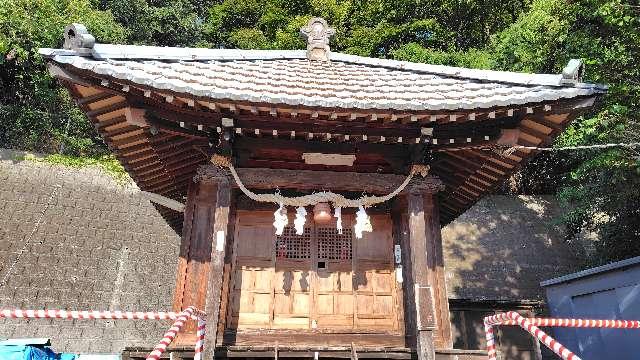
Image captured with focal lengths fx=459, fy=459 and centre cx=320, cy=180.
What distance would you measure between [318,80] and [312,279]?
130 inches

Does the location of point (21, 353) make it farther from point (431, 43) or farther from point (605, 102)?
point (431, 43)

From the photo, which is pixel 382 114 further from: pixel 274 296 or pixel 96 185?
pixel 96 185

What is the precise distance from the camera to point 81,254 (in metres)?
17.2

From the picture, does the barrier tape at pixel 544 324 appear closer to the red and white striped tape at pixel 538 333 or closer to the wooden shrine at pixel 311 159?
the red and white striped tape at pixel 538 333

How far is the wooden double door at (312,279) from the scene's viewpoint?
733 cm

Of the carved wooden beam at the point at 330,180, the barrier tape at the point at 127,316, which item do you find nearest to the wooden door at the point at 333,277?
the carved wooden beam at the point at 330,180

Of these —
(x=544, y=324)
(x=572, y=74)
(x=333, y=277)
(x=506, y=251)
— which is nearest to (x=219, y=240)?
(x=333, y=277)

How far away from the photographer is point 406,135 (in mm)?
6750

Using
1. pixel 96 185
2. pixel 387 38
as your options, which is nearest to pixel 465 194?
pixel 96 185

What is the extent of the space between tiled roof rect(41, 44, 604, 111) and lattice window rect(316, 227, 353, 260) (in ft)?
8.10

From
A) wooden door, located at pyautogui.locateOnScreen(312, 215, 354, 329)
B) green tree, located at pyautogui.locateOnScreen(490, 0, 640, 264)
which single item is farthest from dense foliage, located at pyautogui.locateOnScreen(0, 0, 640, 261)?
wooden door, located at pyautogui.locateOnScreen(312, 215, 354, 329)

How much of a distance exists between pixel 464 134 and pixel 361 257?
8.75 feet

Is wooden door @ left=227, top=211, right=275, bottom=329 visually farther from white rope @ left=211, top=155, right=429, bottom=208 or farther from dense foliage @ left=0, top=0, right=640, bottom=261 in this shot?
dense foliage @ left=0, top=0, right=640, bottom=261

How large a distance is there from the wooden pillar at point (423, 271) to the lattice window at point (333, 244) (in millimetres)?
902
